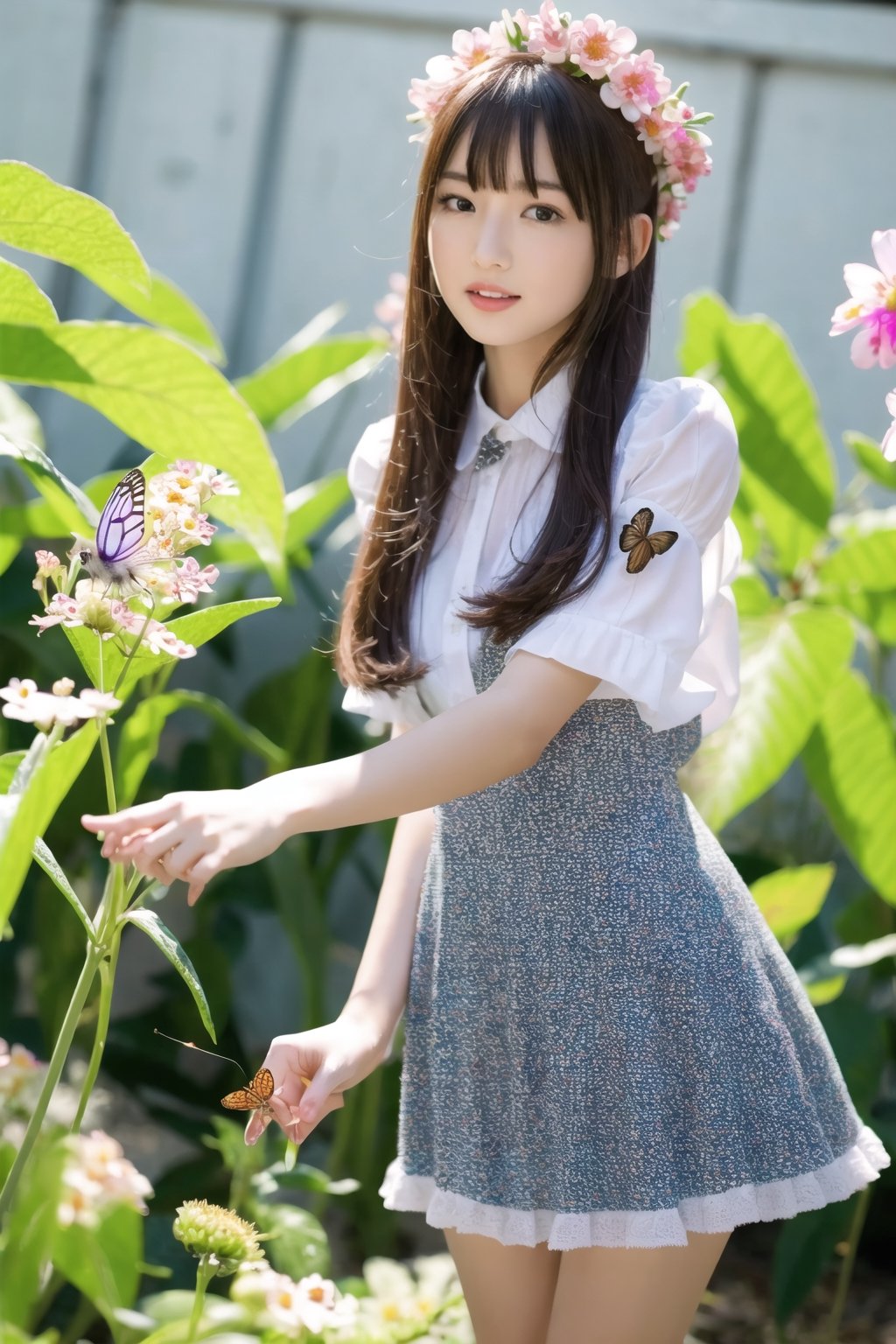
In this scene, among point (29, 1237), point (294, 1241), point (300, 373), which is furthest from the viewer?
point (300, 373)

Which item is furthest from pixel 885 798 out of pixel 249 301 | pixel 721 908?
pixel 249 301

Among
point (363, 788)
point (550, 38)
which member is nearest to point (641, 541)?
point (363, 788)

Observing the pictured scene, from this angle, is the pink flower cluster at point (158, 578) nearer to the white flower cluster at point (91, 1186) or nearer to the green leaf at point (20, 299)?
the green leaf at point (20, 299)

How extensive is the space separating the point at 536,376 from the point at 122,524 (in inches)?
16.3

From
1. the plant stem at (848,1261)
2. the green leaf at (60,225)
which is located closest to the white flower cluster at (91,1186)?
the green leaf at (60,225)

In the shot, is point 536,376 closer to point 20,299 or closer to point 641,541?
point 641,541

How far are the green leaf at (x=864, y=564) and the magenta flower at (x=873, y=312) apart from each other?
86 centimetres

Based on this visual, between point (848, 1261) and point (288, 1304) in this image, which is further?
point (848, 1261)

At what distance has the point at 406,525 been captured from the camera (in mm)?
1156

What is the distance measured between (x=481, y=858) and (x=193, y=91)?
1727mm

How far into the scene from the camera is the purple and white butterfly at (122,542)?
2.68 ft

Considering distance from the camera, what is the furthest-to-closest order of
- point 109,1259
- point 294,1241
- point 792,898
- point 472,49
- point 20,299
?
point 792,898 < point 294,1241 < point 472,49 < point 20,299 < point 109,1259

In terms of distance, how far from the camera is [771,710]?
1.68 metres

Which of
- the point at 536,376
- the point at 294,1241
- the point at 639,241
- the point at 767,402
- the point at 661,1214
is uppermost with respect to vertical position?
the point at 639,241
